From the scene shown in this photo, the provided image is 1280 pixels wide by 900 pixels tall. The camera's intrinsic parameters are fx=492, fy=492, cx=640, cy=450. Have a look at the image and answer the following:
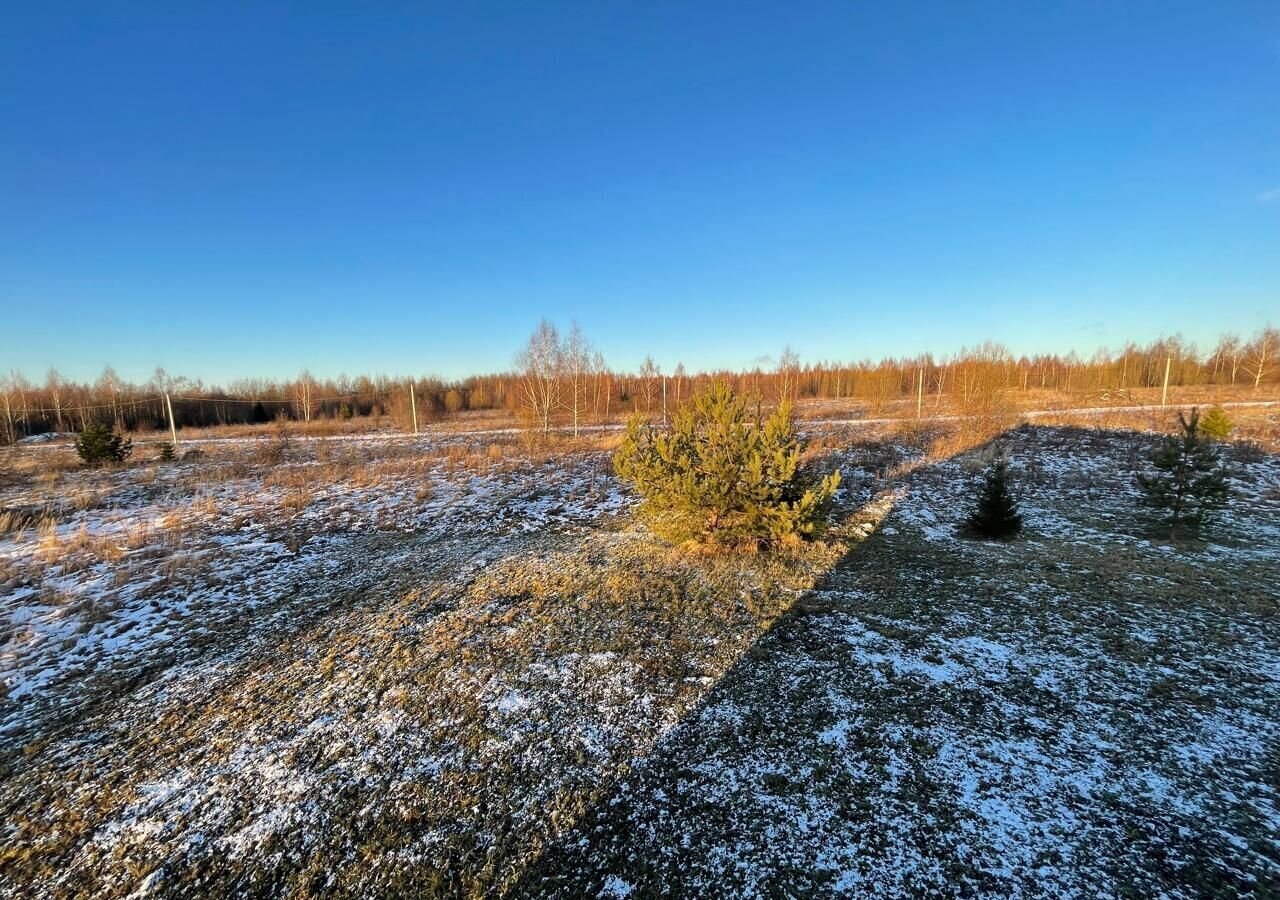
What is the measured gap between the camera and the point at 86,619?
4.96 meters

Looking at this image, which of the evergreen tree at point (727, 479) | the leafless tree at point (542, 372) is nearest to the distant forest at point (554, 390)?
the leafless tree at point (542, 372)

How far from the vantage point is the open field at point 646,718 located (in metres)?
2.24

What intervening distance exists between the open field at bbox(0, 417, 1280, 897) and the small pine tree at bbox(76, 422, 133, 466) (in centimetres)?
891

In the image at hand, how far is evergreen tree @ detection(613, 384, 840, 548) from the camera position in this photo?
6.01 m

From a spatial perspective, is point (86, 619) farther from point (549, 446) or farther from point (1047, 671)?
point (549, 446)

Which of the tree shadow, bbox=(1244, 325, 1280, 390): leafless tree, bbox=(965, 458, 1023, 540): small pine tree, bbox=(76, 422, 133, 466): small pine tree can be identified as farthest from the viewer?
bbox=(1244, 325, 1280, 390): leafless tree

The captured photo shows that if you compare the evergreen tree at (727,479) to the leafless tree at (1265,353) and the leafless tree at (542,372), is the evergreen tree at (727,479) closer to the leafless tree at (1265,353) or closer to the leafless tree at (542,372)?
the leafless tree at (542,372)

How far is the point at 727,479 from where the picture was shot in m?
6.08

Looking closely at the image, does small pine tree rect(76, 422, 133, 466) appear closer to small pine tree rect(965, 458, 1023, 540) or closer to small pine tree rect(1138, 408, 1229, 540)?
small pine tree rect(965, 458, 1023, 540)

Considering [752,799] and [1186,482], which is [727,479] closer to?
[752,799]

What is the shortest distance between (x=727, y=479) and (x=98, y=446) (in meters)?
17.6

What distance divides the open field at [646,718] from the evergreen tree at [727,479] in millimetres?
471

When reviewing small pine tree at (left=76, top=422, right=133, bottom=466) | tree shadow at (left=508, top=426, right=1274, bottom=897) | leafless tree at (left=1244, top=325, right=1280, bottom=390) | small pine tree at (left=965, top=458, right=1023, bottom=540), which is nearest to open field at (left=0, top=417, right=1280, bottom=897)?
tree shadow at (left=508, top=426, right=1274, bottom=897)

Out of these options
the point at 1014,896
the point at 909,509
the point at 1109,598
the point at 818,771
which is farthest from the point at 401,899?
the point at 909,509
